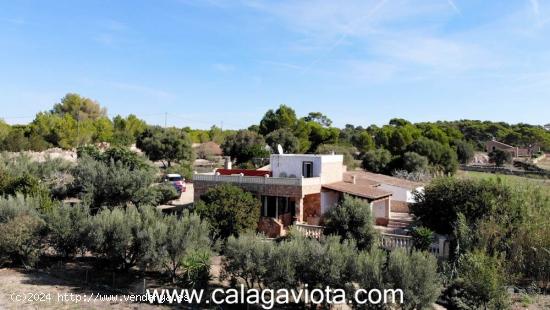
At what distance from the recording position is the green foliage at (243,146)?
165ft

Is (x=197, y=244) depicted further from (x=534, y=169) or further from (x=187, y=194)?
(x=534, y=169)

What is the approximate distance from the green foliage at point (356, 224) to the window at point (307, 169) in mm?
5930

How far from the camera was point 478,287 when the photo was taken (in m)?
14.2

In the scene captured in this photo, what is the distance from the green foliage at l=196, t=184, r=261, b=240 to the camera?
770 inches

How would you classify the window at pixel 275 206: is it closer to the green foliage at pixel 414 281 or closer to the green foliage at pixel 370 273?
the green foliage at pixel 370 273

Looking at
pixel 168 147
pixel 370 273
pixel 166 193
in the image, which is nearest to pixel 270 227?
pixel 370 273

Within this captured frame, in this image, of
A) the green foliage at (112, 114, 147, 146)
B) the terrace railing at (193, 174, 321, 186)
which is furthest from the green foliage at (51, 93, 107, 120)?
the terrace railing at (193, 174, 321, 186)

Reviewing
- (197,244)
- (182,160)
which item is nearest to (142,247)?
(197,244)

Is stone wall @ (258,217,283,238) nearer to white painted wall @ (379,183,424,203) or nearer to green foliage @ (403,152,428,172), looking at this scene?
white painted wall @ (379,183,424,203)

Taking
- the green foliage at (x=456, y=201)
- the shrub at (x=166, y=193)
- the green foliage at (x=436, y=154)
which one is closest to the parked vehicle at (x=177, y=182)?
the shrub at (x=166, y=193)

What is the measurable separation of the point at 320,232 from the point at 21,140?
156 ft

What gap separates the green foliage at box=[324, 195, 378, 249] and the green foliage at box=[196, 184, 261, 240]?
4.00 metres

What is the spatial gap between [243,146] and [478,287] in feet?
133

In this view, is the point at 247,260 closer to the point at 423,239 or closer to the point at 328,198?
the point at 423,239
